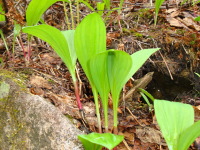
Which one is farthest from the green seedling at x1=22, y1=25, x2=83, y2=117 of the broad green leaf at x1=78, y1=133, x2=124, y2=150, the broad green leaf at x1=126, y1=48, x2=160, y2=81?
the broad green leaf at x1=78, y1=133, x2=124, y2=150

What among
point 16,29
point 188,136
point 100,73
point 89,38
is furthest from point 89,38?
point 16,29

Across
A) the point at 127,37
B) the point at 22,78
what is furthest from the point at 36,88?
the point at 127,37

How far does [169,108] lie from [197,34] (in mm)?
1360

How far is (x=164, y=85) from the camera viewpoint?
1.99m

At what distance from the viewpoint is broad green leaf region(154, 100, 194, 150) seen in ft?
2.84

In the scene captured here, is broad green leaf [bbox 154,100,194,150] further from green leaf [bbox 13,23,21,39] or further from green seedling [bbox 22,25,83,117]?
green leaf [bbox 13,23,21,39]

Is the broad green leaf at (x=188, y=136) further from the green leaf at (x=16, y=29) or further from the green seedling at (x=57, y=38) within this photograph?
the green leaf at (x=16, y=29)

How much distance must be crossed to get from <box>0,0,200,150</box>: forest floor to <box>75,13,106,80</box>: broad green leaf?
0.36m

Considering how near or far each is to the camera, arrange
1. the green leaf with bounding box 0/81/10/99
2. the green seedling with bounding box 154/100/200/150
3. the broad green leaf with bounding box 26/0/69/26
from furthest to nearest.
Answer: the broad green leaf with bounding box 26/0/69/26
the green leaf with bounding box 0/81/10/99
the green seedling with bounding box 154/100/200/150

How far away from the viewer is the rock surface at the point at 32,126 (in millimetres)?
980

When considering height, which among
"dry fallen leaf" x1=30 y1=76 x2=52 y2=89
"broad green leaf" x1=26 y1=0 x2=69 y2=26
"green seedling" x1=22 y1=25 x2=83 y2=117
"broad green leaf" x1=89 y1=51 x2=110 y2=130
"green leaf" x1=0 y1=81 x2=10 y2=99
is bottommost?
"dry fallen leaf" x1=30 y1=76 x2=52 y2=89

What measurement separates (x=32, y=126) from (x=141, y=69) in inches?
43.1

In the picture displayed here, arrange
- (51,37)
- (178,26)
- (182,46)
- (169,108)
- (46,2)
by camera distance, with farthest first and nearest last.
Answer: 1. (178,26)
2. (182,46)
3. (46,2)
4. (51,37)
5. (169,108)

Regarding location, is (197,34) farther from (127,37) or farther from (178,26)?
(127,37)
